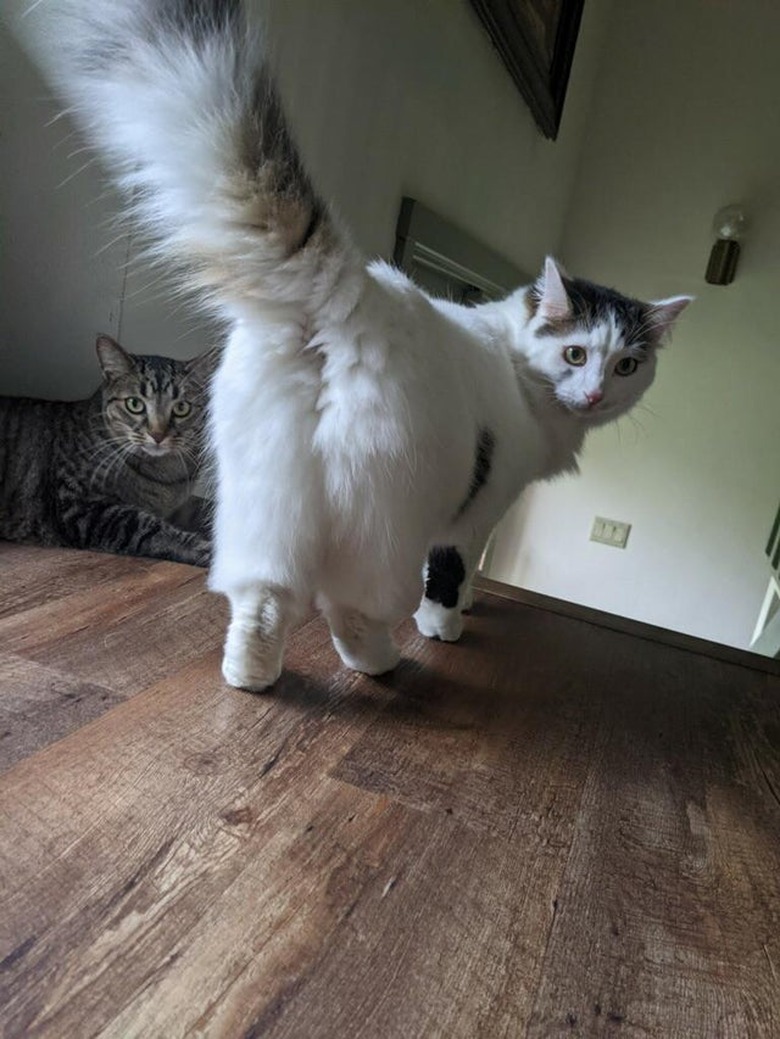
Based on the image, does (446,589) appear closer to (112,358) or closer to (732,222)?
(112,358)

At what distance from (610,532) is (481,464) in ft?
8.36

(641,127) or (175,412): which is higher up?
(641,127)

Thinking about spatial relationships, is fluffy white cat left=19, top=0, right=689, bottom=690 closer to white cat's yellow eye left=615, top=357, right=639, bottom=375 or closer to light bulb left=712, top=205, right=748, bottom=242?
white cat's yellow eye left=615, top=357, right=639, bottom=375

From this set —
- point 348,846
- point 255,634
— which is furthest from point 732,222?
point 348,846

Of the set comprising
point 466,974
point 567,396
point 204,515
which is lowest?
point 466,974

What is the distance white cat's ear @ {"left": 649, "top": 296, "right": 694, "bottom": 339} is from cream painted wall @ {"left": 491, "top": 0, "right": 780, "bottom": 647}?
79.9 inches

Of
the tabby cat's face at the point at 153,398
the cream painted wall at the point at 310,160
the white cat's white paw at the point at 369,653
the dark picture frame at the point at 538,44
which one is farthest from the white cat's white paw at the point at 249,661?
the dark picture frame at the point at 538,44

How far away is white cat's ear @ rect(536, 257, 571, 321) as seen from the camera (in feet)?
3.46

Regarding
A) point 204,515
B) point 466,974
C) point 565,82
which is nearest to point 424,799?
point 466,974

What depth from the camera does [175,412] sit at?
1.14 m

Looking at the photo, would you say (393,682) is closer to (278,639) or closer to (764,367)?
(278,639)

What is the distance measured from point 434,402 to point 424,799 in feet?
1.23

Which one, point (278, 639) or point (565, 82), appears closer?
point (278, 639)

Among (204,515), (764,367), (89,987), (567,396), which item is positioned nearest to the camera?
(89,987)
